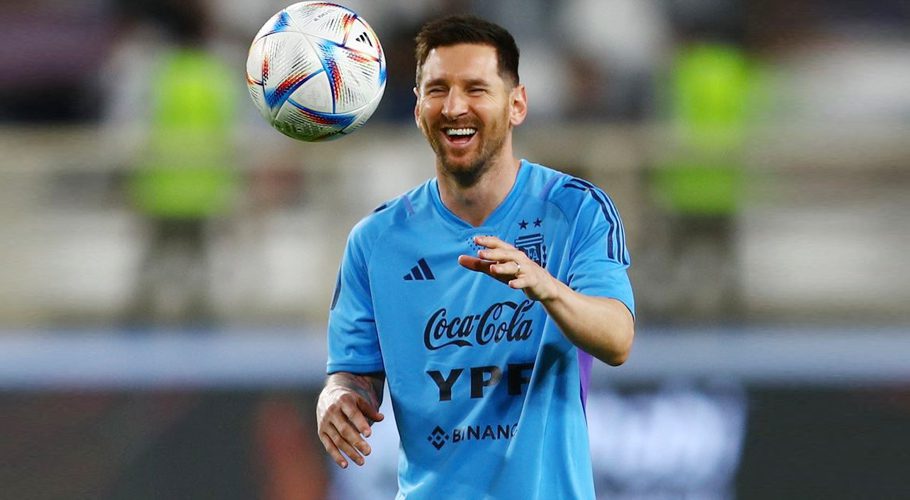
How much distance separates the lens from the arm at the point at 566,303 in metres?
3.03

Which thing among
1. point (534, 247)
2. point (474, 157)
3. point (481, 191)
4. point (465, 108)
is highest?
point (465, 108)

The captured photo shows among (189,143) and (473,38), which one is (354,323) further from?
(189,143)

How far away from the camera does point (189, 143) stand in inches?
343

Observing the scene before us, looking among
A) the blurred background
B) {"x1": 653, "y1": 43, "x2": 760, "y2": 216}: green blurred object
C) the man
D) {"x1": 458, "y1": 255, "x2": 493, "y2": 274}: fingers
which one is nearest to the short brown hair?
the man

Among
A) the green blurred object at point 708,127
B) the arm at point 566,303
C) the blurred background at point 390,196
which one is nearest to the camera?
the arm at point 566,303

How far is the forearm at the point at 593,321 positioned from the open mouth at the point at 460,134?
55 cm

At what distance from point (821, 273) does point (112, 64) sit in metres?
5.07

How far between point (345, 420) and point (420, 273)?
1.67 ft

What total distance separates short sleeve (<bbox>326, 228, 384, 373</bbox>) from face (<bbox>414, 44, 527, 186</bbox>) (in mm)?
406

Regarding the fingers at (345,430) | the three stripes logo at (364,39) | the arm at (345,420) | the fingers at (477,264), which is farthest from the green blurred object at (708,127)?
the fingers at (477,264)

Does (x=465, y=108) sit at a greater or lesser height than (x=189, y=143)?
greater

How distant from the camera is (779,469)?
6.84 metres

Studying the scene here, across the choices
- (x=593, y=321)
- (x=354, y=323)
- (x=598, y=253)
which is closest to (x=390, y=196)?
(x=354, y=323)

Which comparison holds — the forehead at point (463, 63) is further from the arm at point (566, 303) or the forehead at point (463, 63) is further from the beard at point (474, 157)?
the arm at point (566, 303)
